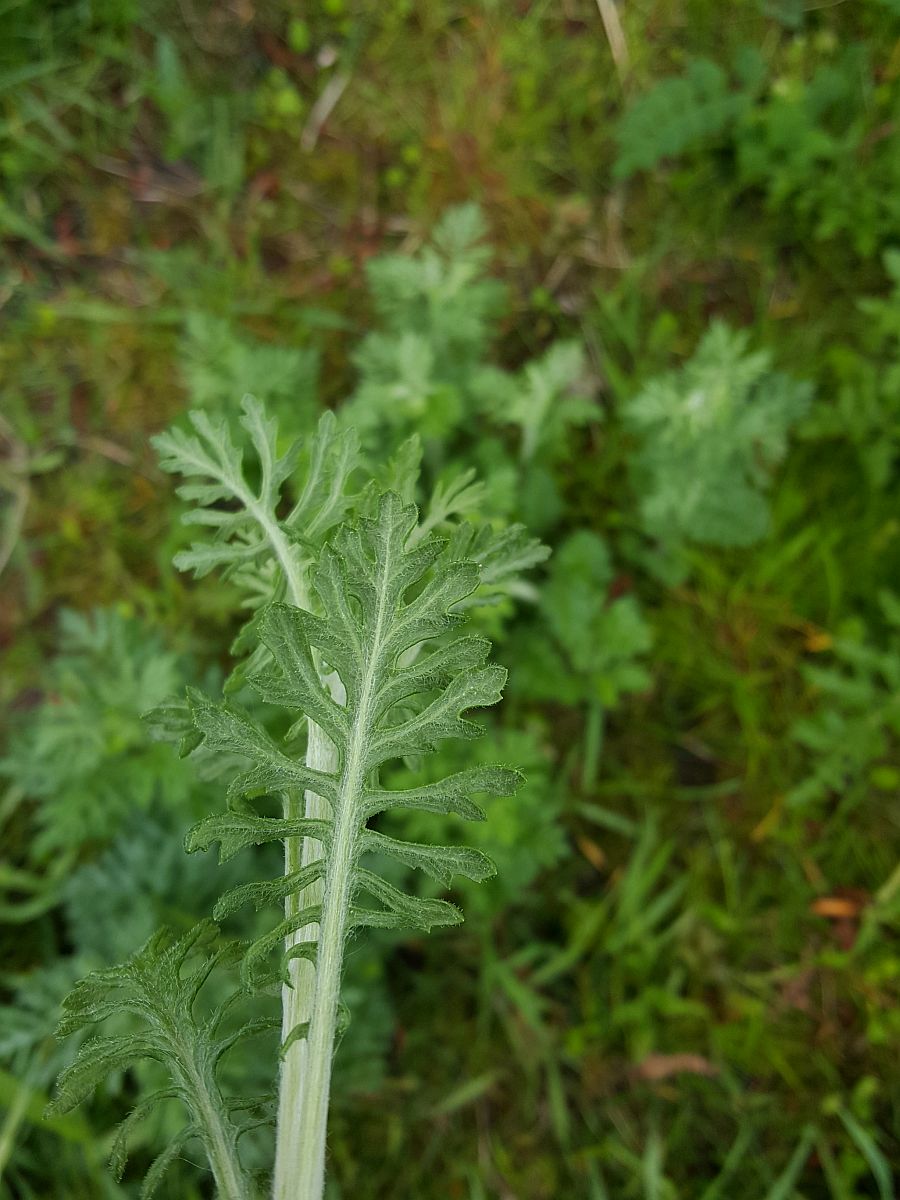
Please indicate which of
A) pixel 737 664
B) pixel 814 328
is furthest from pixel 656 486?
pixel 814 328

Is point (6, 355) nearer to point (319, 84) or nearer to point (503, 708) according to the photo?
point (319, 84)

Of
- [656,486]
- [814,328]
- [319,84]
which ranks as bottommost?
[656,486]

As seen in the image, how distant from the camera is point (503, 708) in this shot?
2.94 metres

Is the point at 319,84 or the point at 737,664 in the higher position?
the point at 319,84

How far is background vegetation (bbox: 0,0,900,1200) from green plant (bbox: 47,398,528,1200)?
2.96 feet

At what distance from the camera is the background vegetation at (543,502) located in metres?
2.65

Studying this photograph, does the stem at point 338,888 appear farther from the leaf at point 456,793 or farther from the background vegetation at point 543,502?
the background vegetation at point 543,502

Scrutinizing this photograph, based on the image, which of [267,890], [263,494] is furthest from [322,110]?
[267,890]

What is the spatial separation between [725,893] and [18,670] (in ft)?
7.78

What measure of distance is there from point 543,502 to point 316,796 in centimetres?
149

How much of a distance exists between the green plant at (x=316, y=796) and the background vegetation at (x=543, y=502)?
0.90m

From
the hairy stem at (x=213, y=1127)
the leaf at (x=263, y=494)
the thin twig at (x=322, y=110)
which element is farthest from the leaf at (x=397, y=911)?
the thin twig at (x=322, y=110)

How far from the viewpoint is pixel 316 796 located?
154 cm

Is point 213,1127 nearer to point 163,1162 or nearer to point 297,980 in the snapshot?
point 163,1162
